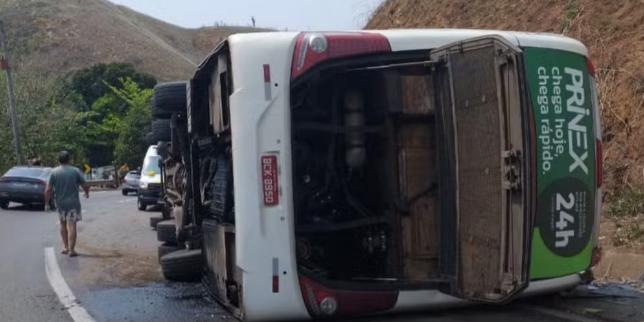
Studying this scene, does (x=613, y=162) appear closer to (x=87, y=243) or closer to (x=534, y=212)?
(x=534, y=212)

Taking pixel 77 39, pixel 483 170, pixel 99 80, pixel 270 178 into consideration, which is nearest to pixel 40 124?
pixel 99 80

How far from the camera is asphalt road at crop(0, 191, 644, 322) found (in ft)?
22.5

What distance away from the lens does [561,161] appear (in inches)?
227

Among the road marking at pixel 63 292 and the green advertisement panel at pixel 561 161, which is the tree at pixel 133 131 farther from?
the green advertisement panel at pixel 561 161

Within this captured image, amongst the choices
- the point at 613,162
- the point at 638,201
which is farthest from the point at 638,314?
the point at 613,162

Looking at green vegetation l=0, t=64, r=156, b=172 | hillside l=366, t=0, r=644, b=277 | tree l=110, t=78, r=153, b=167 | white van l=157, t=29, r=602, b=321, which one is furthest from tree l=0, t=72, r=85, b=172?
white van l=157, t=29, r=602, b=321

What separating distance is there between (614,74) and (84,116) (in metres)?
52.5

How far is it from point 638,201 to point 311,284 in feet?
18.6

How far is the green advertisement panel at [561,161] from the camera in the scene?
562 centimetres

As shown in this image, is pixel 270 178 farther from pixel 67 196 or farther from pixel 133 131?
pixel 133 131

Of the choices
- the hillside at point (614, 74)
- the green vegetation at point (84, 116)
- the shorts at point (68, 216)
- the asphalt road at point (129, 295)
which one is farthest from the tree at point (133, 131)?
the shorts at point (68, 216)

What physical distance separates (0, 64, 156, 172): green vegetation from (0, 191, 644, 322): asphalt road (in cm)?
3483

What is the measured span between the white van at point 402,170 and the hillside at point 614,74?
3284 mm

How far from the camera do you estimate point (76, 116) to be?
5734 centimetres
